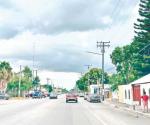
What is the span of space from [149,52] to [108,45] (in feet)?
28.3

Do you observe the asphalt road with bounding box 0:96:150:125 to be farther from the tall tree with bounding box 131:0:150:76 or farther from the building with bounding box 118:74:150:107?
the tall tree with bounding box 131:0:150:76

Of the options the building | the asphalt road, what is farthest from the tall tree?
the asphalt road

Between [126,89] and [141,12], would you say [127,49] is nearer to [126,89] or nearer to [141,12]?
[141,12]

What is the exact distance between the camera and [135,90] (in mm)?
59250

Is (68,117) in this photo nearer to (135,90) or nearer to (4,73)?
(135,90)

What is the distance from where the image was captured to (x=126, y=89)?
66938mm

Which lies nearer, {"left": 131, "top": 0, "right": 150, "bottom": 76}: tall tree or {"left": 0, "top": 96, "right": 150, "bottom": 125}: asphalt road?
{"left": 0, "top": 96, "right": 150, "bottom": 125}: asphalt road

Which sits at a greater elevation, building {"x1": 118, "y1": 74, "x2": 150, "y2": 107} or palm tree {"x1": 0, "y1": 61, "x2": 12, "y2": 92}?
palm tree {"x1": 0, "y1": 61, "x2": 12, "y2": 92}

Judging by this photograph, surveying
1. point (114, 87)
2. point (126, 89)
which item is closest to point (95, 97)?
point (126, 89)

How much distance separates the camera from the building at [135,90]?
50.1 meters

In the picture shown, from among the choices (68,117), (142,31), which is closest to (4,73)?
(142,31)

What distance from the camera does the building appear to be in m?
50.1

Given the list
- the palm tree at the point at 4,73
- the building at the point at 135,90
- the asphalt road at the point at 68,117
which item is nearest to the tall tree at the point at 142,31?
the building at the point at 135,90

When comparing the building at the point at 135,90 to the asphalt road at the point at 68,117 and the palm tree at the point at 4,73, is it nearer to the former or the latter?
the asphalt road at the point at 68,117
